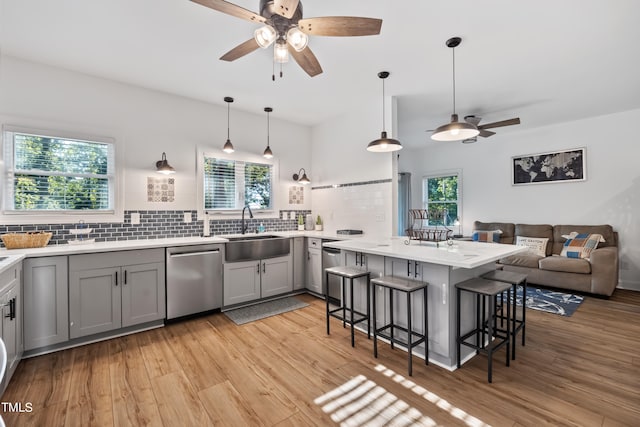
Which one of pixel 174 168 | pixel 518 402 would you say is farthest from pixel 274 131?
pixel 518 402

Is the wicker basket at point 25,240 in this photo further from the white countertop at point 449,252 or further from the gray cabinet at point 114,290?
the white countertop at point 449,252

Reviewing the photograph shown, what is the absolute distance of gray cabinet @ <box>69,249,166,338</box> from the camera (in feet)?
Result: 8.70

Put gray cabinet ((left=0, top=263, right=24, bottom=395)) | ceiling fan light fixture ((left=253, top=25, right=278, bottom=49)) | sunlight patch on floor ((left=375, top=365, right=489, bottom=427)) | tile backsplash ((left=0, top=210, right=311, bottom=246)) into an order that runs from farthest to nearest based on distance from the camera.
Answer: tile backsplash ((left=0, top=210, right=311, bottom=246))
gray cabinet ((left=0, top=263, right=24, bottom=395))
ceiling fan light fixture ((left=253, top=25, right=278, bottom=49))
sunlight patch on floor ((left=375, top=365, right=489, bottom=427))

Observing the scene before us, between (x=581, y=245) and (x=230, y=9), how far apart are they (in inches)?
217

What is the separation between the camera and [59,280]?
2564mm

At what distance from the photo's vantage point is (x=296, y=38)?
1.91 meters

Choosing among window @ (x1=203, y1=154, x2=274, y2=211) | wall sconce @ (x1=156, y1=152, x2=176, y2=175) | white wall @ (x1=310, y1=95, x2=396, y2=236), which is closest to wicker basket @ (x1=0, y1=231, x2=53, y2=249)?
wall sconce @ (x1=156, y1=152, x2=176, y2=175)

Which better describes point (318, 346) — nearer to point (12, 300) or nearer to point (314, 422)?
point (314, 422)

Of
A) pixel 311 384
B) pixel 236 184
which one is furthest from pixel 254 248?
pixel 311 384

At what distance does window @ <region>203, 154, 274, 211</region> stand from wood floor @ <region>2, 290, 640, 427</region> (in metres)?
1.91

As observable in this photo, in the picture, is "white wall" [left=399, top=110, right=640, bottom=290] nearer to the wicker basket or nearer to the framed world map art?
the framed world map art

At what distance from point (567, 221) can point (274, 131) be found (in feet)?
17.2

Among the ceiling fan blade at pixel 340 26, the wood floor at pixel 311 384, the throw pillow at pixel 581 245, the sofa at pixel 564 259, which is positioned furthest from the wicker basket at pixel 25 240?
the throw pillow at pixel 581 245

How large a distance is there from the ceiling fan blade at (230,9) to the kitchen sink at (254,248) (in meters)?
2.47
